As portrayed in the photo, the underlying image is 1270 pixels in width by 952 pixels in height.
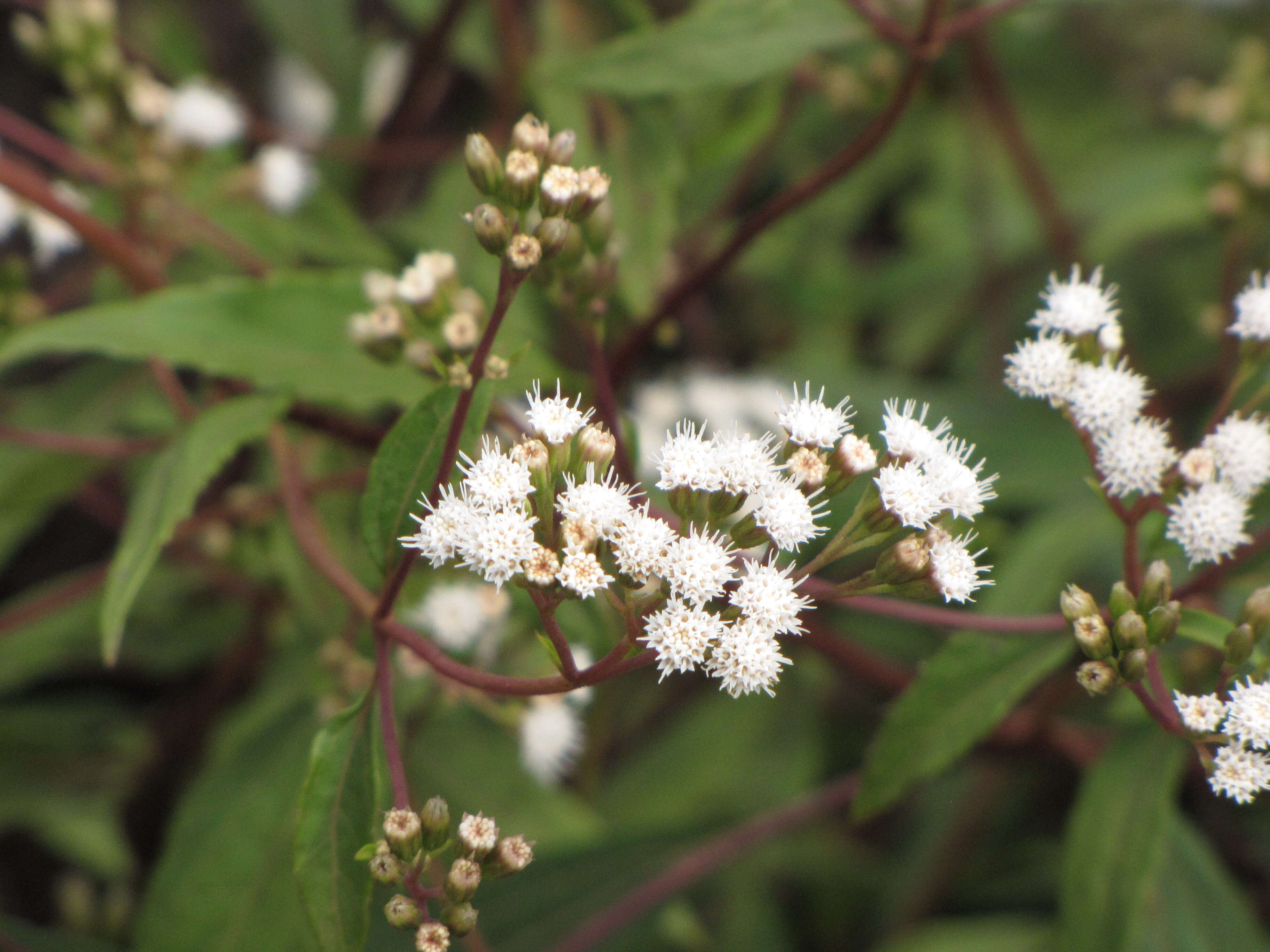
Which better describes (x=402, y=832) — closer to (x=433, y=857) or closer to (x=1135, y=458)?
(x=433, y=857)

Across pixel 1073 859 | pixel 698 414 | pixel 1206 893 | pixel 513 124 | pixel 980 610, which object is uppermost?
pixel 513 124

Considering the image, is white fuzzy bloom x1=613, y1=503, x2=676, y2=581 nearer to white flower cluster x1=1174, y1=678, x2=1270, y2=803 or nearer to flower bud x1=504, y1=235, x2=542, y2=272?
flower bud x1=504, y1=235, x2=542, y2=272

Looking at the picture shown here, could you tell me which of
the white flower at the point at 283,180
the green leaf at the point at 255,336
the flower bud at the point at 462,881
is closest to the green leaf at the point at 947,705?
the flower bud at the point at 462,881

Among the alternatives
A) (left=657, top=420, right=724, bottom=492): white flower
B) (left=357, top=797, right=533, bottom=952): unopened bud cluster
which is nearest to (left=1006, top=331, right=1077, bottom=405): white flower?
(left=657, top=420, right=724, bottom=492): white flower

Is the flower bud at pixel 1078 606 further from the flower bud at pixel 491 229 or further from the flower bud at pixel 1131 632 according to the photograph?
the flower bud at pixel 491 229

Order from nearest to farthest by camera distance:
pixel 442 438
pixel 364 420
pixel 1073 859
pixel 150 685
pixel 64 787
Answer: pixel 442 438 → pixel 1073 859 → pixel 364 420 → pixel 64 787 → pixel 150 685

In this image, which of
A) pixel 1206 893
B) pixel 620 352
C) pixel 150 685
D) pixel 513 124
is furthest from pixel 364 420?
pixel 1206 893

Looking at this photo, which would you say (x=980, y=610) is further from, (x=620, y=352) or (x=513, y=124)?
(x=513, y=124)

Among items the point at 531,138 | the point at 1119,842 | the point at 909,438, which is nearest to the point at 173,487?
the point at 531,138
